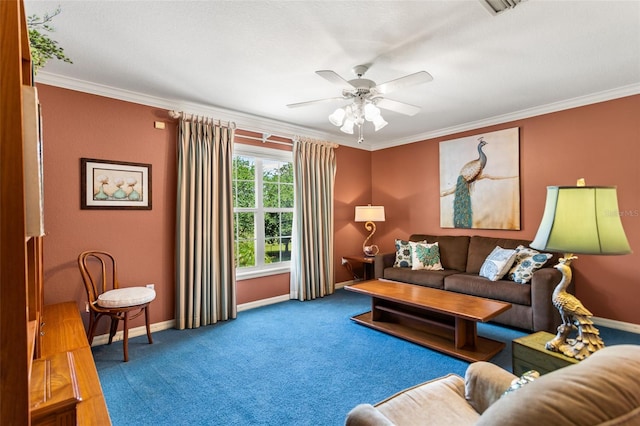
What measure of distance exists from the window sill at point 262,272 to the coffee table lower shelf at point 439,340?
138 cm

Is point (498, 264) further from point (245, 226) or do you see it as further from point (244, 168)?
point (244, 168)

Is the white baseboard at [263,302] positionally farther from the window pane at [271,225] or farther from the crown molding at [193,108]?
the crown molding at [193,108]

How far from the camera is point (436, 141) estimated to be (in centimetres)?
493

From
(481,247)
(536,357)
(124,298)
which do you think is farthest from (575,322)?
(124,298)

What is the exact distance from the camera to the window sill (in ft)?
13.6

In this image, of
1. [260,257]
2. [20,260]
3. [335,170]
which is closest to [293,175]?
[335,170]

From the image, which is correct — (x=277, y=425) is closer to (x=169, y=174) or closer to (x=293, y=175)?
(x=169, y=174)

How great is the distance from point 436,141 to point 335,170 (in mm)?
1636

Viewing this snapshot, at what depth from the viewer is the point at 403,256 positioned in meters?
4.60

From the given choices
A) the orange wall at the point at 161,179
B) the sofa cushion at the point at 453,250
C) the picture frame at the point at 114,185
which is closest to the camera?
the orange wall at the point at 161,179

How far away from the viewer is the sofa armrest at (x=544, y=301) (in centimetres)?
306

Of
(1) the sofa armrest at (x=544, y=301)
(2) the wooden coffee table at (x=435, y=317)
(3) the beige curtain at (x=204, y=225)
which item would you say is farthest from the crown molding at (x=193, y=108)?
(1) the sofa armrest at (x=544, y=301)

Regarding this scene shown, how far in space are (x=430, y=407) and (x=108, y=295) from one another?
8.97 feet

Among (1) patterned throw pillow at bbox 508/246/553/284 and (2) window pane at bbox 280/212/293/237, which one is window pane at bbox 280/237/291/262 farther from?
(1) patterned throw pillow at bbox 508/246/553/284
